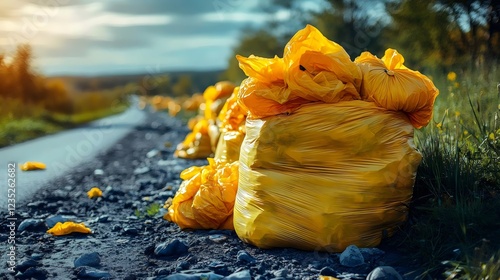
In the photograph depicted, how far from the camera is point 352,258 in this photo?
3.06 m

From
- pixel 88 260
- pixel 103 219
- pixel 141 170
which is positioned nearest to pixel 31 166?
pixel 141 170

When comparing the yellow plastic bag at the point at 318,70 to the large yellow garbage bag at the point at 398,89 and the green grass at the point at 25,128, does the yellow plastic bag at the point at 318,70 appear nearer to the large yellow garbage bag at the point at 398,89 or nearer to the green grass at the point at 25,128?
the large yellow garbage bag at the point at 398,89

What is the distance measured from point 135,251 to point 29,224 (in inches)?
39.2

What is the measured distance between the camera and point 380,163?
10.5 ft

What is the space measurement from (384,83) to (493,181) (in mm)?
889

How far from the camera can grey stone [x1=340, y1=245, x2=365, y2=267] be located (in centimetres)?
305

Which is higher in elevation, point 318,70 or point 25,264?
point 318,70

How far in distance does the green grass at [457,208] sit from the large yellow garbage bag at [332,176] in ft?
0.69

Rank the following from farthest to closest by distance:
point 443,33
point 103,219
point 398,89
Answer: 1. point 443,33
2. point 103,219
3. point 398,89

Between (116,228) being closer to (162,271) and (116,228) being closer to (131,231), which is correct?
(131,231)

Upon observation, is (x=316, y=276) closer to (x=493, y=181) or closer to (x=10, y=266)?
(x=493, y=181)

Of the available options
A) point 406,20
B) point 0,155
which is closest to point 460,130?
point 0,155

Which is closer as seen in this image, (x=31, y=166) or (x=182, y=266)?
(x=182, y=266)

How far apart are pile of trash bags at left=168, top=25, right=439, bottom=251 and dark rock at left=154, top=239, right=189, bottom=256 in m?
0.37
